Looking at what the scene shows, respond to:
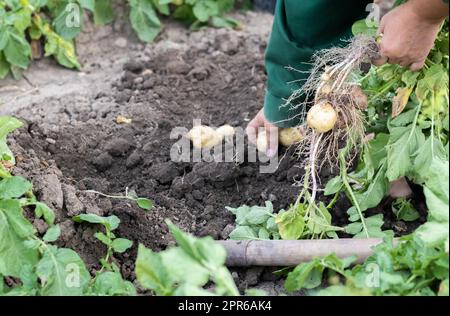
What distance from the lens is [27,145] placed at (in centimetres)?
292

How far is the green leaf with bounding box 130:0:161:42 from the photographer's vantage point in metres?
4.14

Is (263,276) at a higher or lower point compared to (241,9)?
lower

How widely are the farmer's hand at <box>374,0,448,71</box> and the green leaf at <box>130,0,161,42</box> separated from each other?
6.34ft

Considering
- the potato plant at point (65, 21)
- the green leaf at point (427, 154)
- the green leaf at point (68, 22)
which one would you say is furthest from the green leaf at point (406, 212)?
the green leaf at point (68, 22)

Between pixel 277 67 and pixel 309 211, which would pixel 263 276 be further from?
pixel 277 67

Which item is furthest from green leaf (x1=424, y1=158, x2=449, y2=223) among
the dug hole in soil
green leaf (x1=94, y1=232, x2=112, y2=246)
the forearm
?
green leaf (x1=94, y1=232, x2=112, y2=246)

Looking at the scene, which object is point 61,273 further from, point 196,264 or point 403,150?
point 403,150

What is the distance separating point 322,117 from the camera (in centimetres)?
253

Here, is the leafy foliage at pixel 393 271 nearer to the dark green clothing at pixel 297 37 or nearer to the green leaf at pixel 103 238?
the green leaf at pixel 103 238

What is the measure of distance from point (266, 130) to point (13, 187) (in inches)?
43.3

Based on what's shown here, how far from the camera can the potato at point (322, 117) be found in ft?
8.31

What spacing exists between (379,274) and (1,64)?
92.9 inches

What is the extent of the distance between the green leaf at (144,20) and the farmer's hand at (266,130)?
4.02 feet

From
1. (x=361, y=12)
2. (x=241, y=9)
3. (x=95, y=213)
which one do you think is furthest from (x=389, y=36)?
(x=241, y=9)
